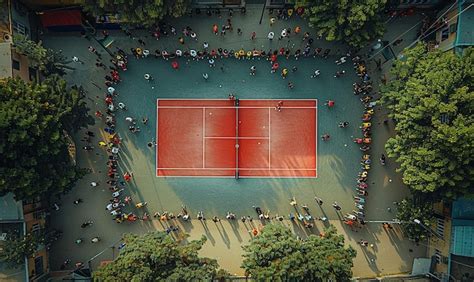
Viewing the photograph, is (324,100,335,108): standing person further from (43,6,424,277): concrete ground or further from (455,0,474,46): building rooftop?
(455,0,474,46): building rooftop

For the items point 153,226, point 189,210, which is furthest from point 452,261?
point 153,226

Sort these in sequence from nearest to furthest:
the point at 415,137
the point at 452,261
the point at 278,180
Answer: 1. the point at 415,137
2. the point at 452,261
3. the point at 278,180

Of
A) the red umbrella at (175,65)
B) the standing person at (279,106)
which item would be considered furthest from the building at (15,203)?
the standing person at (279,106)

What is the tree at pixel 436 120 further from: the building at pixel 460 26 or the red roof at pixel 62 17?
the red roof at pixel 62 17

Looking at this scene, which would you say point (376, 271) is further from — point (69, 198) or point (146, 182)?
point (69, 198)

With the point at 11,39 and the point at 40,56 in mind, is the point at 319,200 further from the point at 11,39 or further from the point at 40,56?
the point at 11,39

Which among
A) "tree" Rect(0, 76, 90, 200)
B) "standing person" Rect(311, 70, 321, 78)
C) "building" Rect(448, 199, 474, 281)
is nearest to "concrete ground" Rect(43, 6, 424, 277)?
"standing person" Rect(311, 70, 321, 78)
